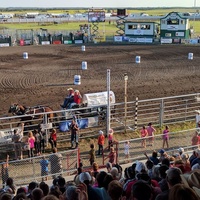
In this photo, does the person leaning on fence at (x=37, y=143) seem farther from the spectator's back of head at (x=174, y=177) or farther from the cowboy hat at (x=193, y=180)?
the cowboy hat at (x=193, y=180)

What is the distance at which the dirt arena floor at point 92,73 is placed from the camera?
21.7m

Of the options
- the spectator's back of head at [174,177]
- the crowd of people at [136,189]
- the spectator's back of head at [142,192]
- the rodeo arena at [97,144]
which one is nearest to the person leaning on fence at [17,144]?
the rodeo arena at [97,144]

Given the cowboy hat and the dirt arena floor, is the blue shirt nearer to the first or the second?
the cowboy hat

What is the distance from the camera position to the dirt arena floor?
71.3ft

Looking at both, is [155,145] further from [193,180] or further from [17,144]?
[193,180]

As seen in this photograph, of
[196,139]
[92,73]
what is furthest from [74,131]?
[92,73]

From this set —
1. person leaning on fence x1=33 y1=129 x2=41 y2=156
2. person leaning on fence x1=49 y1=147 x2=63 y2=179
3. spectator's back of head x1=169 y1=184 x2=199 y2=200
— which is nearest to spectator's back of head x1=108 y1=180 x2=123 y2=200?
spectator's back of head x1=169 y1=184 x2=199 y2=200

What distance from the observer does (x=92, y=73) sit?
92.3 feet

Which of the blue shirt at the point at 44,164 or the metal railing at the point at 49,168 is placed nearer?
the blue shirt at the point at 44,164

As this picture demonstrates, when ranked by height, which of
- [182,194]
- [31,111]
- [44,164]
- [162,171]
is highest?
[182,194]

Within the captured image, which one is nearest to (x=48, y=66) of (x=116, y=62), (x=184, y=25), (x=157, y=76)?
(x=116, y=62)

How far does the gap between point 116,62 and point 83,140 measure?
63.3 ft

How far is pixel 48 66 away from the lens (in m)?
31.3

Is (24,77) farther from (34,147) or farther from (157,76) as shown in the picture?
(34,147)
